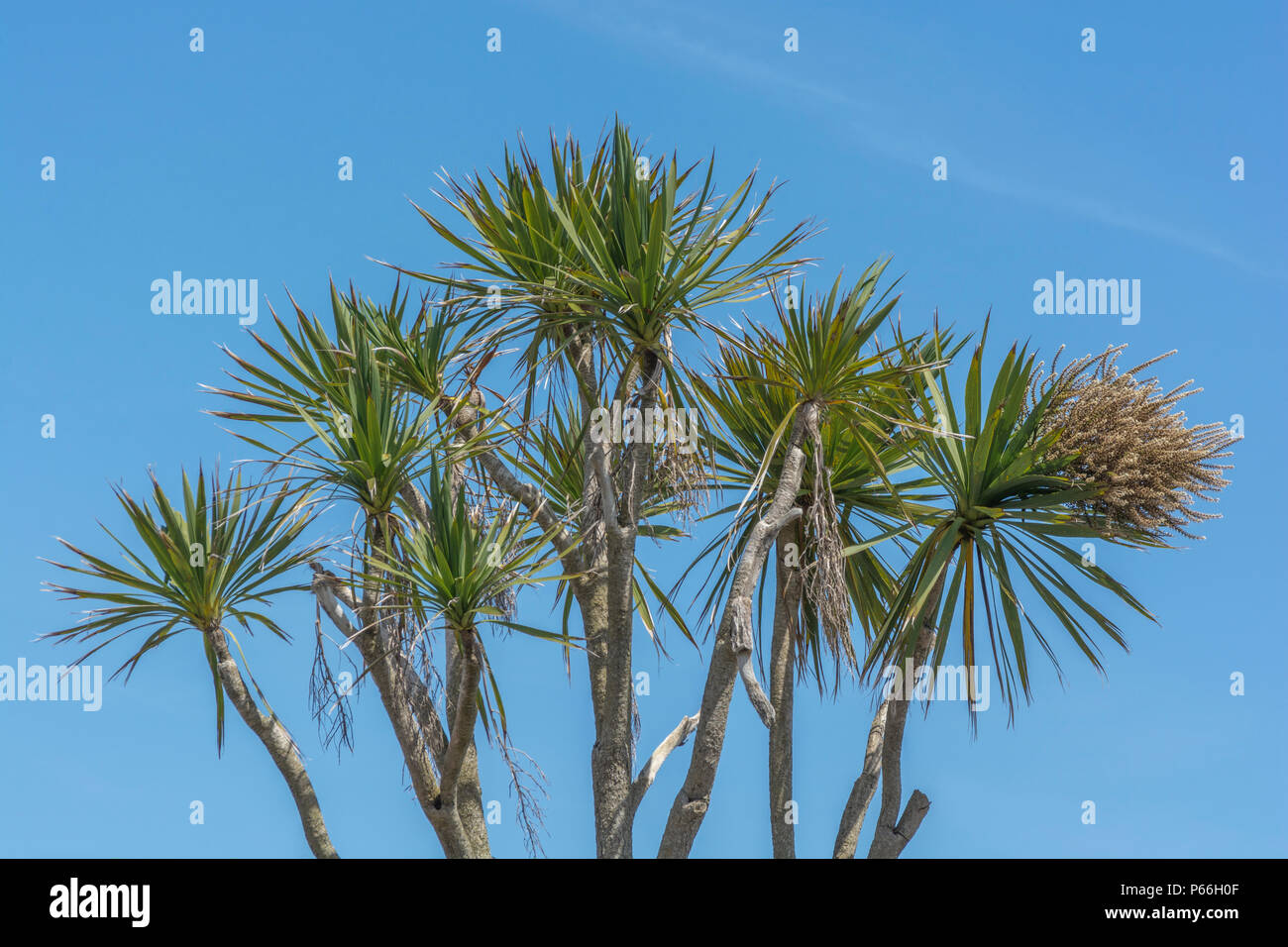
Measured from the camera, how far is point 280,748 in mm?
8438

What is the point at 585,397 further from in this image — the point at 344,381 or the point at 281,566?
the point at 281,566

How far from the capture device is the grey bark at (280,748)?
27.3 ft

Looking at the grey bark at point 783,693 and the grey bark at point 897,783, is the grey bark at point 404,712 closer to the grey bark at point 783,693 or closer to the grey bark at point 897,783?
the grey bark at point 783,693

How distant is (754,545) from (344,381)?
3111 millimetres

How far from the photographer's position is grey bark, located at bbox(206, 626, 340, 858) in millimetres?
8320

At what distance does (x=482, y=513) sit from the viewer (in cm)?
952
